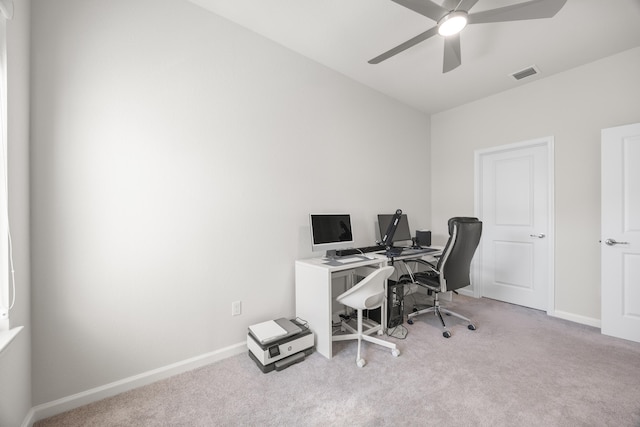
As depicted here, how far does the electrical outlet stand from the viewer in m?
2.15

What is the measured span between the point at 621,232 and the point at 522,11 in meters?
2.29

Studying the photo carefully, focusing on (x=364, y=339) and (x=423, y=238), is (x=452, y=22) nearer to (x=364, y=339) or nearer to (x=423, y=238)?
(x=423, y=238)

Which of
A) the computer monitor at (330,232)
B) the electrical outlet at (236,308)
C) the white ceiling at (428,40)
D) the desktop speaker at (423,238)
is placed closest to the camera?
the white ceiling at (428,40)

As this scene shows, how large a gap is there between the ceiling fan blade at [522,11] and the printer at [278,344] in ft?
8.49

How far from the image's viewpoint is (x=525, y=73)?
2.92 meters

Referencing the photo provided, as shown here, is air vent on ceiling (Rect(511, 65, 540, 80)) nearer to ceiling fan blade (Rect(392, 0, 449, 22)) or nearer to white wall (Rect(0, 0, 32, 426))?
ceiling fan blade (Rect(392, 0, 449, 22))

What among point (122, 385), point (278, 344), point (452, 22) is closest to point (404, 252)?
point (278, 344)

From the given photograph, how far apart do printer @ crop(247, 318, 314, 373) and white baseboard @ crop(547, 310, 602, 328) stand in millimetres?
2890

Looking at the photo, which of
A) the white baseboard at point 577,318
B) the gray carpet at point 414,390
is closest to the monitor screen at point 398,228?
the gray carpet at point 414,390

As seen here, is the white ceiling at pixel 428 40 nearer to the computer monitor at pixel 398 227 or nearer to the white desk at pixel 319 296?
the computer monitor at pixel 398 227

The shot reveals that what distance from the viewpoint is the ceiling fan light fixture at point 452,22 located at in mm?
1689

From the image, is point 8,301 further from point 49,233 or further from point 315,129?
point 315,129

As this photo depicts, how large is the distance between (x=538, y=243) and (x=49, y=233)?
15.1 ft

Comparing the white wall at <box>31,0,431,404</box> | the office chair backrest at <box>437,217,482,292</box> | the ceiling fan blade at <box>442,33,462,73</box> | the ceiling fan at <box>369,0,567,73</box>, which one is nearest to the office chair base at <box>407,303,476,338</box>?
the office chair backrest at <box>437,217,482,292</box>
